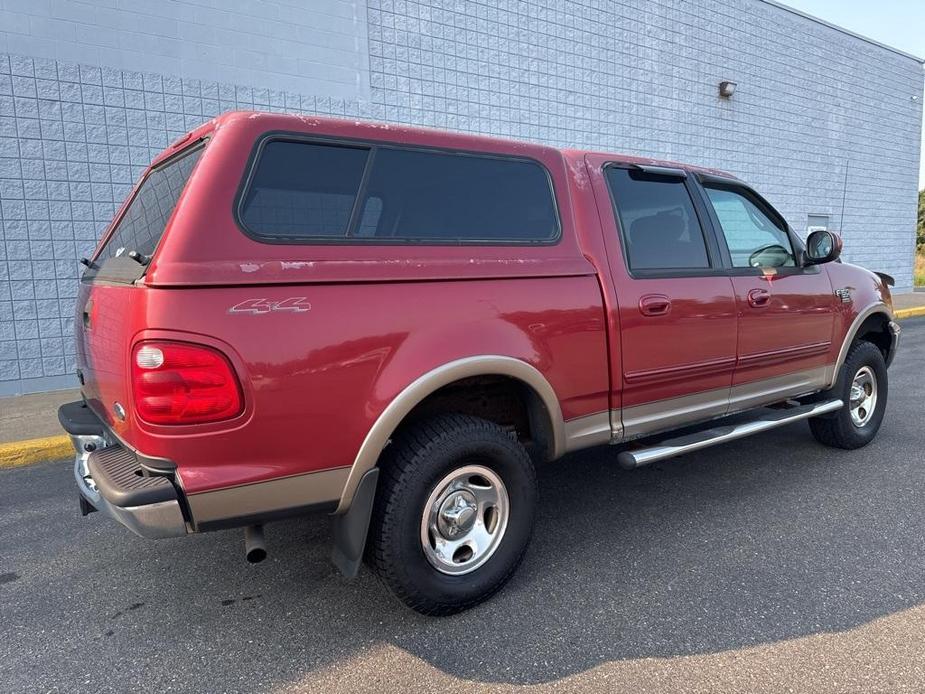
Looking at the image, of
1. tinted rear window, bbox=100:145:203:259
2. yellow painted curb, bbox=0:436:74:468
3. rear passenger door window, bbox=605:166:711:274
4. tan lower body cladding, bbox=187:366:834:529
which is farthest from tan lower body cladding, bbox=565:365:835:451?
yellow painted curb, bbox=0:436:74:468

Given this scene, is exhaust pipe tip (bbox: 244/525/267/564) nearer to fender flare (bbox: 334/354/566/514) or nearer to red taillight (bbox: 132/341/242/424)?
fender flare (bbox: 334/354/566/514)

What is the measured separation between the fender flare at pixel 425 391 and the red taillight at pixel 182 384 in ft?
1.68

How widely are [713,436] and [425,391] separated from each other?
1909mm

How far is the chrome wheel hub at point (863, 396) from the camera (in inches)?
180

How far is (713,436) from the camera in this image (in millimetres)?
3406

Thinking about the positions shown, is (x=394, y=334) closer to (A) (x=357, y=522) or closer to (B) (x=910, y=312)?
(A) (x=357, y=522)

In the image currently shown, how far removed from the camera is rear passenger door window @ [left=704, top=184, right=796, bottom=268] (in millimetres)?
3713

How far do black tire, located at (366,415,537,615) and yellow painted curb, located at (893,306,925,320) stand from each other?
46.8ft

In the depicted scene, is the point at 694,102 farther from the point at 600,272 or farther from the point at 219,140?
the point at 219,140

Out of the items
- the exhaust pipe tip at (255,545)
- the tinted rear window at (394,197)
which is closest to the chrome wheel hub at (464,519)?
the exhaust pipe tip at (255,545)

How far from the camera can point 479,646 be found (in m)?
2.37

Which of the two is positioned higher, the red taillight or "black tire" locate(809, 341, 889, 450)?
the red taillight

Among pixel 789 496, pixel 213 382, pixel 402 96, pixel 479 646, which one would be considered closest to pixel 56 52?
pixel 402 96

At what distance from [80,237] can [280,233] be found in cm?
600
